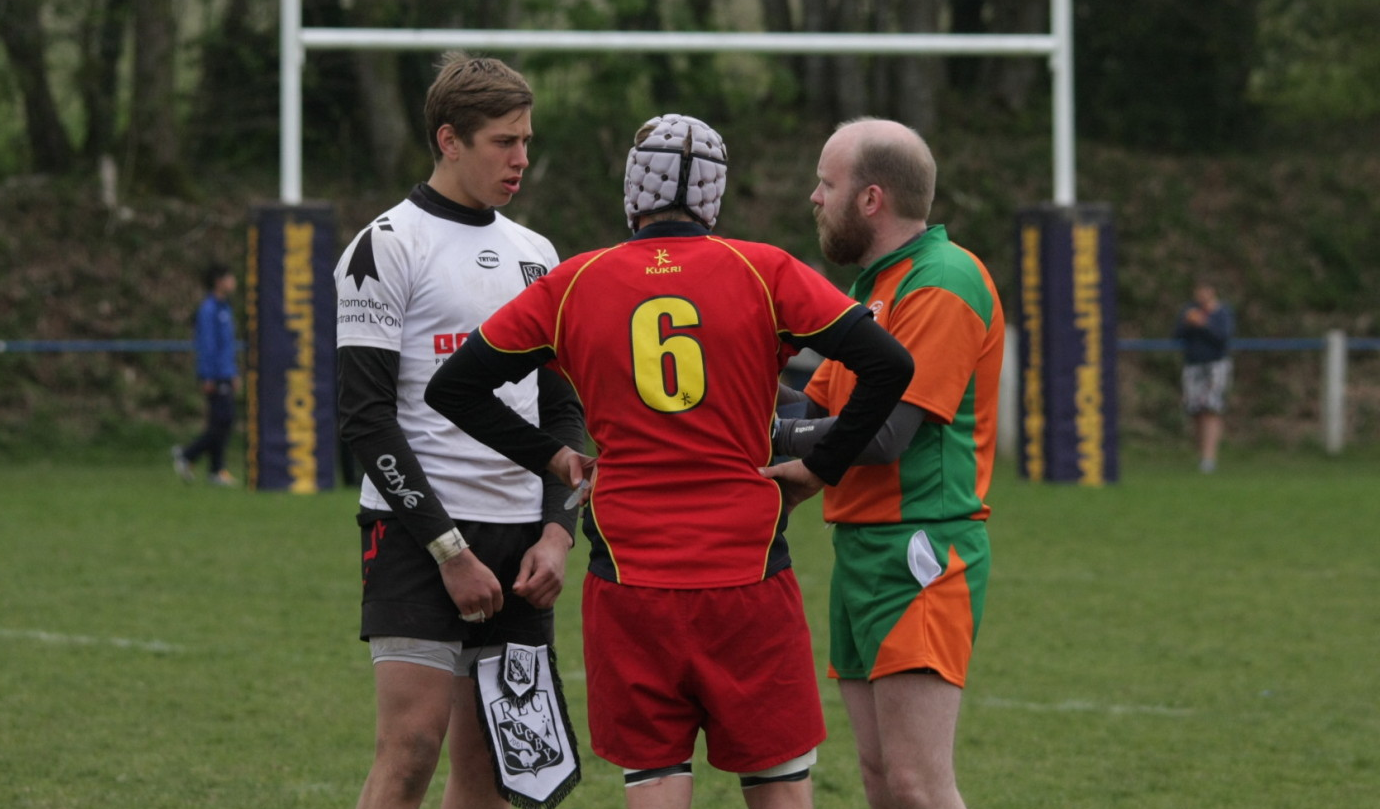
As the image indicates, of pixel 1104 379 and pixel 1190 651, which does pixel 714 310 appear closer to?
pixel 1190 651

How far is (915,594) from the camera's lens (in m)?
3.66

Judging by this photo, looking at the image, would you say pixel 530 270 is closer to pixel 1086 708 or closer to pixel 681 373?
pixel 681 373

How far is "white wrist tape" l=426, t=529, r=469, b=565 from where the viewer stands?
11.8 ft

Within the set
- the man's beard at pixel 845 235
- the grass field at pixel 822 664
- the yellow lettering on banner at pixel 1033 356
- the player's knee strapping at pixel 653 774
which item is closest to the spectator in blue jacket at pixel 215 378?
the grass field at pixel 822 664

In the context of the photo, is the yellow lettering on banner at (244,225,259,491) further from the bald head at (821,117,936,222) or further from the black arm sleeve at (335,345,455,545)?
the bald head at (821,117,936,222)

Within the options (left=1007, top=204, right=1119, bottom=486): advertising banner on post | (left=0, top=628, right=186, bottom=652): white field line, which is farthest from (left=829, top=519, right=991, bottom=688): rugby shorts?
(left=1007, top=204, right=1119, bottom=486): advertising banner on post

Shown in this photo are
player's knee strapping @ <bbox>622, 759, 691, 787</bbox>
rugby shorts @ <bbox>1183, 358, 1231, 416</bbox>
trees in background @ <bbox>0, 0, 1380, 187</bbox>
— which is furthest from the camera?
trees in background @ <bbox>0, 0, 1380, 187</bbox>

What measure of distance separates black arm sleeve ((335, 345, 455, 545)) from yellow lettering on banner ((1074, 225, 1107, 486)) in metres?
12.2

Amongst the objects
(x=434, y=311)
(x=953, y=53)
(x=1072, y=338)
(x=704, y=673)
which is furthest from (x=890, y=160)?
(x=1072, y=338)

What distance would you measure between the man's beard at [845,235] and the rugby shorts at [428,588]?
90 cm

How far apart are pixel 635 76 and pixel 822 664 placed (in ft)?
66.2

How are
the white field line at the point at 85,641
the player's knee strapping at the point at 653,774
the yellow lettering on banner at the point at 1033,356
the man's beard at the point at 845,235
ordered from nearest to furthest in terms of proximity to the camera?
the player's knee strapping at the point at 653,774 < the man's beard at the point at 845,235 < the white field line at the point at 85,641 < the yellow lettering on banner at the point at 1033,356

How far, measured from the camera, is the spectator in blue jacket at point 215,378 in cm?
1570

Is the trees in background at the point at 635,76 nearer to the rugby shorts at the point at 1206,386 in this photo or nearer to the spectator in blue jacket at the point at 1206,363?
the spectator in blue jacket at the point at 1206,363
